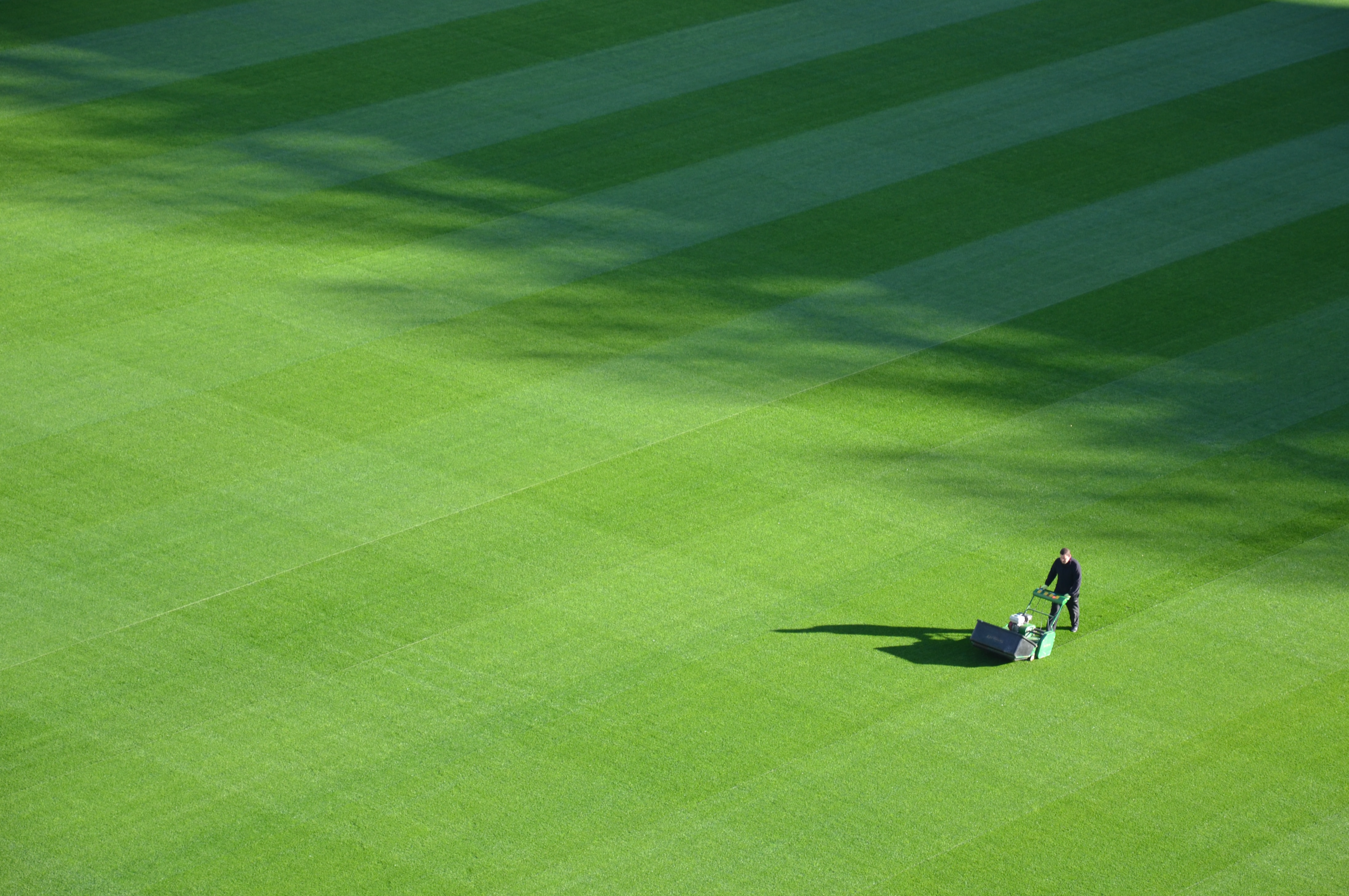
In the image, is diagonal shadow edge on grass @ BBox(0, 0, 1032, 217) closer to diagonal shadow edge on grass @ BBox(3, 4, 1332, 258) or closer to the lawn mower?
diagonal shadow edge on grass @ BBox(3, 4, 1332, 258)

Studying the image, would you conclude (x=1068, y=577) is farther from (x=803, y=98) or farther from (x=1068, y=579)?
(x=803, y=98)

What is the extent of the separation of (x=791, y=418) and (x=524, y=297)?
4.36 metres

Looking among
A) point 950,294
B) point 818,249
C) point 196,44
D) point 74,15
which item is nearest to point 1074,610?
point 950,294

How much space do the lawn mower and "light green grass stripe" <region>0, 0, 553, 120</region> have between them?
18.3 m

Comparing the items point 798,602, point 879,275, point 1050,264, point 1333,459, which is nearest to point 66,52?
point 879,275

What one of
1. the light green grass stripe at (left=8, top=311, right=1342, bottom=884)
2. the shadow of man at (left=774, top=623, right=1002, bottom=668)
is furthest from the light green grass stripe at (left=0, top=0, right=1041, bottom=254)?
the shadow of man at (left=774, top=623, right=1002, bottom=668)

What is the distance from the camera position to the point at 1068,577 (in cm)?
1514

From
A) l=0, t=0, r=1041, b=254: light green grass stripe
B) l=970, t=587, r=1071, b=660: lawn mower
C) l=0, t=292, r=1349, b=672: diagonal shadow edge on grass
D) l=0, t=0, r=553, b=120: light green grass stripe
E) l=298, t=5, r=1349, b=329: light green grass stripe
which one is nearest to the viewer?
l=970, t=587, r=1071, b=660: lawn mower

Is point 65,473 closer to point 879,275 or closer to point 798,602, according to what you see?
point 798,602

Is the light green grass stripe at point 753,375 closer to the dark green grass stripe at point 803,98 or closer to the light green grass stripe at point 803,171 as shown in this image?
the light green grass stripe at point 803,171

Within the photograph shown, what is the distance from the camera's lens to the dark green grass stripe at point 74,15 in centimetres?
2994

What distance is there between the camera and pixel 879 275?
2230 cm

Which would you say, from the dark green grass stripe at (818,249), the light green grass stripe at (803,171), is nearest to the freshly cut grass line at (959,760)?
the dark green grass stripe at (818,249)

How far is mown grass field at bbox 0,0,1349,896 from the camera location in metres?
13.2
